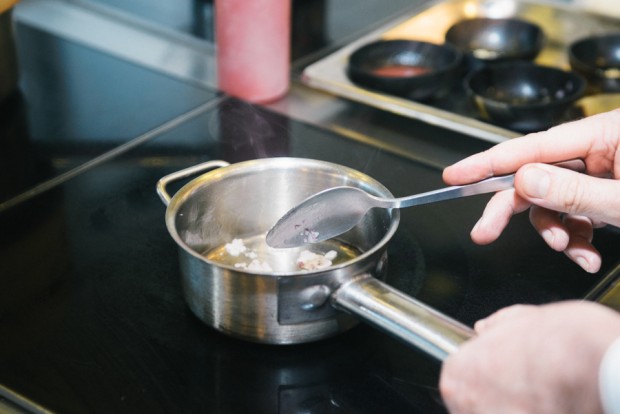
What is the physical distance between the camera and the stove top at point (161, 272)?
2.32 ft

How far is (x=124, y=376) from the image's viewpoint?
72 cm

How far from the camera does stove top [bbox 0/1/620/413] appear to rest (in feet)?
2.32

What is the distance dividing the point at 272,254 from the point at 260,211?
0.16 feet

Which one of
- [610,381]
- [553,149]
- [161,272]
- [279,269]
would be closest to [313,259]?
[279,269]

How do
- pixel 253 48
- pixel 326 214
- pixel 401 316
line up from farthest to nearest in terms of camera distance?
pixel 253 48
pixel 326 214
pixel 401 316

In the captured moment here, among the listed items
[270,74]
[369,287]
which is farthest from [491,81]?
[369,287]

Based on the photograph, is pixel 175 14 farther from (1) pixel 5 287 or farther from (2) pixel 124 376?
(2) pixel 124 376

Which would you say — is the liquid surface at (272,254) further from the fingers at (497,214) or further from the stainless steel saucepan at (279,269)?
the fingers at (497,214)

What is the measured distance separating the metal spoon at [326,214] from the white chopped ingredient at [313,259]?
2 centimetres

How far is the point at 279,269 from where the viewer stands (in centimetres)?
84

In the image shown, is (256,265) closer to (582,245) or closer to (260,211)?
Result: (260,211)

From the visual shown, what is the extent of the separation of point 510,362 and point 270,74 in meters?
0.69

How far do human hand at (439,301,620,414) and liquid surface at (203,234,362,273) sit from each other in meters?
0.27

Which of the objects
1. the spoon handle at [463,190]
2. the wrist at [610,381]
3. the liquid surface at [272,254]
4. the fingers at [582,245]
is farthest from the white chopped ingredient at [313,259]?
the wrist at [610,381]
